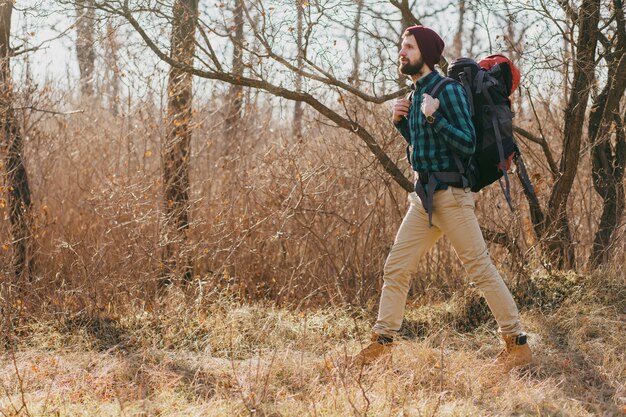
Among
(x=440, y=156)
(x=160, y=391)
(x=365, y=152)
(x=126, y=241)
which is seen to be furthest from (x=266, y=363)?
(x=365, y=152)

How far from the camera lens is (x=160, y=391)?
4312 mm

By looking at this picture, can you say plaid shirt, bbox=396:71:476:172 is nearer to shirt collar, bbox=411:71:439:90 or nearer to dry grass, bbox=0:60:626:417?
shirt collar, bbox=411:71:439:90

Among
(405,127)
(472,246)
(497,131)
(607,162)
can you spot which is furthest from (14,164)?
(607,162)

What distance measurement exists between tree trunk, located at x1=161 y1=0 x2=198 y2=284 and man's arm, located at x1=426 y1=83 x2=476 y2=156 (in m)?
2.69

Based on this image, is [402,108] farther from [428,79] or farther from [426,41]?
[426,41]

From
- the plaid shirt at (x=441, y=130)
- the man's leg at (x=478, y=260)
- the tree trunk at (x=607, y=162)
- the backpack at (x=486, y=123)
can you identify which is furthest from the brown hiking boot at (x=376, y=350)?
the tree trunk at (x=607, y=162)

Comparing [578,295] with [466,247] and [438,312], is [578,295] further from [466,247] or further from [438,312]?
[466,247]

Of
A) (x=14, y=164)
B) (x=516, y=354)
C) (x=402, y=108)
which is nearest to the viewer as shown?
(x=402, y=108)

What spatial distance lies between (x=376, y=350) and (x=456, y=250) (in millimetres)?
735

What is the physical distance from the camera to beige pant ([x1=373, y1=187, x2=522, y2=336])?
4422mm

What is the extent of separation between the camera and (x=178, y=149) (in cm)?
757

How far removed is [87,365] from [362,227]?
3.29m

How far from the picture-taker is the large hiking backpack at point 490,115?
441 centimetres

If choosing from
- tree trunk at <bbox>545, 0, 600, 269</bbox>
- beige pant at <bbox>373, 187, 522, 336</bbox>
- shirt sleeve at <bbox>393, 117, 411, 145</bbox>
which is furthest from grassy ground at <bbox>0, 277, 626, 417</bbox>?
shirt sleeve at <bbox>393, 117, 411, 145</bbox>
